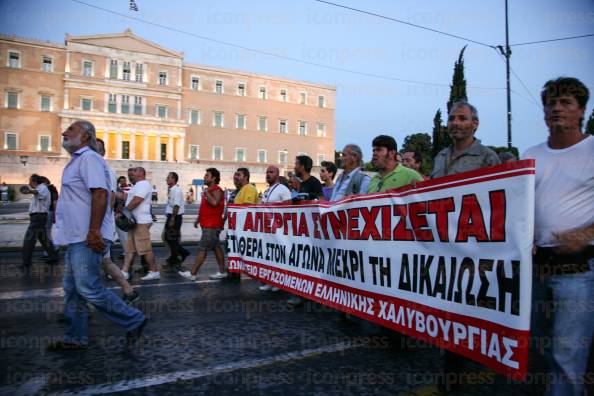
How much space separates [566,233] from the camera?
2.43m

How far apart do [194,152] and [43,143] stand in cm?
1786

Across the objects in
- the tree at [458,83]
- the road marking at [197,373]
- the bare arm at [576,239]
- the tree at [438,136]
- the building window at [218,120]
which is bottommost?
the road marking at [197,373]

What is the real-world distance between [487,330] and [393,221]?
1216 mm

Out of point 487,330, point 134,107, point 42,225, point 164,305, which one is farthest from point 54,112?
point 487,330

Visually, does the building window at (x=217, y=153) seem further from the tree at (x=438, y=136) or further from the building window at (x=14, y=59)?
the tree at (x=438, y=136)

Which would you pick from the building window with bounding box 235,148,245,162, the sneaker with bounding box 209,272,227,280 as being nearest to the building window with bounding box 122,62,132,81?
the building window with bounding box 235,148,245,162

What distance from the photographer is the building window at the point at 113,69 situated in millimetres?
58844

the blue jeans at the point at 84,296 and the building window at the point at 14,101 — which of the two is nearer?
the blue jeans at the point at 84,296

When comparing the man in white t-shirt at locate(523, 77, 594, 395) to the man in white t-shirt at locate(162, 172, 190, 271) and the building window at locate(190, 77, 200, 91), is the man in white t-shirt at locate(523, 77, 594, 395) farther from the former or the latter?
the building window at locate(190, 77, 200, 91)


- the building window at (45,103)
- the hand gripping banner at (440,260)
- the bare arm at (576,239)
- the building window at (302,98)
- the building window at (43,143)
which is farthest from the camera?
the building window at (302,98)

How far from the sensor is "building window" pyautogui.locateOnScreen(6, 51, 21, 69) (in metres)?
55.7

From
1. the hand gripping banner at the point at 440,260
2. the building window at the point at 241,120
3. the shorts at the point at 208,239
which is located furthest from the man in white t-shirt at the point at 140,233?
the building window at the point at 241,120

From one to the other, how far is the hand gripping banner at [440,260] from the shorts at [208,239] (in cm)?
273

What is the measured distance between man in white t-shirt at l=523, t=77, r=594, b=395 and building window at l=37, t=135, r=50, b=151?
205ft
